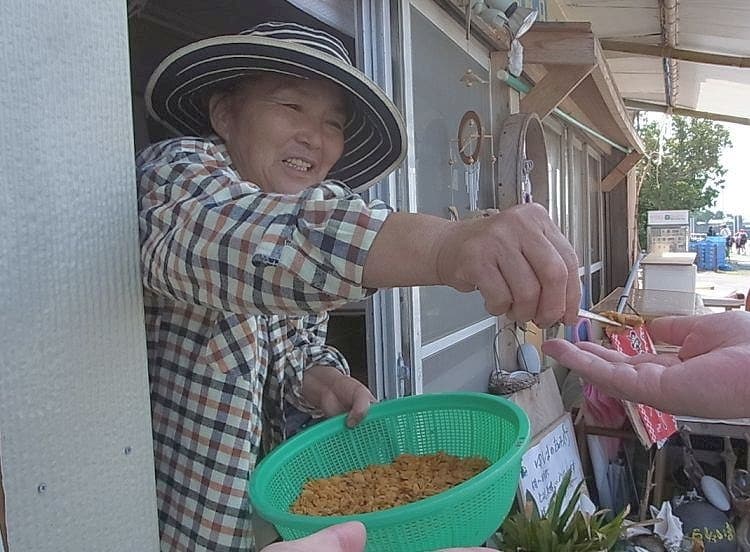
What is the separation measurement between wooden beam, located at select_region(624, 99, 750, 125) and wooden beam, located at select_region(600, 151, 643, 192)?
56 centimetres

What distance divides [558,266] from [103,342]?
406 millimetres

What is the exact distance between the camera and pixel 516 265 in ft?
1.60

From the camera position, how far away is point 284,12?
1.44m

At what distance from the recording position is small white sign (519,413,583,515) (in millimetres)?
2205

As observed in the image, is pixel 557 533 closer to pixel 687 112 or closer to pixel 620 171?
pixel 620 171

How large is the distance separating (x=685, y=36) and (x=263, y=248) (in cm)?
375

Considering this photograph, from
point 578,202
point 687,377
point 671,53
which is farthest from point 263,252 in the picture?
point 578,202

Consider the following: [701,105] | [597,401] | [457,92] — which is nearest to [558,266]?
[457,92]

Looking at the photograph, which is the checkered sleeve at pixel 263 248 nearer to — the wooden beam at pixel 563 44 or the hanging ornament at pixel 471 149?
the hanging ornament at pixel 471 149

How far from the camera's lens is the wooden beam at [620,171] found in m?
5.58

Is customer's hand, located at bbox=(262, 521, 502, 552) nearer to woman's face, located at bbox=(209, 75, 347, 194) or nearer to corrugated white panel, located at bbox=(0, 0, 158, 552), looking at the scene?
corrugated white panel, located at bbox=(0, 0, 158, 552)

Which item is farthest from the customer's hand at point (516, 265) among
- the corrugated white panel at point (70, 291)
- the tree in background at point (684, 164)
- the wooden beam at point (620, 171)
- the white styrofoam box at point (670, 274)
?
the tree in background at point (684, 164)

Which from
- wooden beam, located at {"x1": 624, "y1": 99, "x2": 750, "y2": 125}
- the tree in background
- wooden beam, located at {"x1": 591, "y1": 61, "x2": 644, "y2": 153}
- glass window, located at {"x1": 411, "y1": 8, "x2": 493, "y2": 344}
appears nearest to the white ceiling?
wooden beam, located at {"x1": 624, "y1": 99, "x2": 750, "y2": 125}

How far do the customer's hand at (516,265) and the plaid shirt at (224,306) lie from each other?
0.08 m
